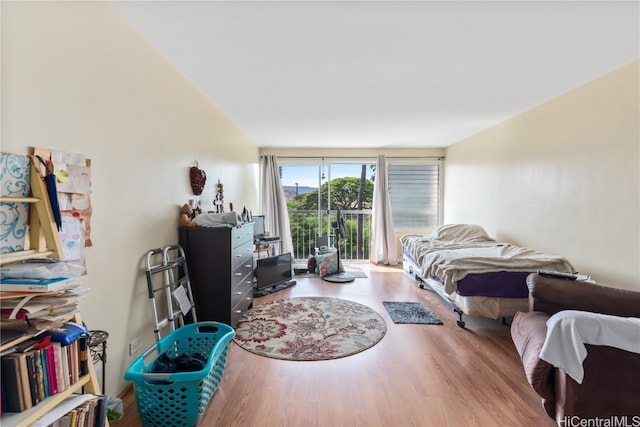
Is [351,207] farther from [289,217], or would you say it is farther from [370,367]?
[370,367]

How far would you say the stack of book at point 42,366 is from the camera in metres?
0.92

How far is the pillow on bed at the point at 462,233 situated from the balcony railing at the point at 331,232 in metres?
1.65

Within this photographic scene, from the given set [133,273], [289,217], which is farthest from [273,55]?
[289,217]

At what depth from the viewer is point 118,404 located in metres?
1.60

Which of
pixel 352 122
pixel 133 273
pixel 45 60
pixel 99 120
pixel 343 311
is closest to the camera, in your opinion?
pixel 45 60

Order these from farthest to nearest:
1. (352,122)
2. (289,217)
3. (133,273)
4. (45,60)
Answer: (289,217), (352,122), (133,273), (45,60)

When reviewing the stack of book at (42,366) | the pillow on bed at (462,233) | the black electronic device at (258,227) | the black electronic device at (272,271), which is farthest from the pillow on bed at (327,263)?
the stack of book at (42,366)

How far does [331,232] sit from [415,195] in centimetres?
185

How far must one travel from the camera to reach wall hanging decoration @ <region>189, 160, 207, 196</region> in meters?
2.64

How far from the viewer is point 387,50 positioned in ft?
6.75

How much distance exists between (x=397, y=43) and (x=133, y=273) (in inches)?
92.2

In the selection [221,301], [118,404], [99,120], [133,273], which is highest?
[99,120]

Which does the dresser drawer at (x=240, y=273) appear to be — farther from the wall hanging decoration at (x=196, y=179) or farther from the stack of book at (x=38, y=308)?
the stack of book at (x=38, y=308)

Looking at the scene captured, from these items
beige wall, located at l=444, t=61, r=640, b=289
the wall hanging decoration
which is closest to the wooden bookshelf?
the wall hanging decoration
